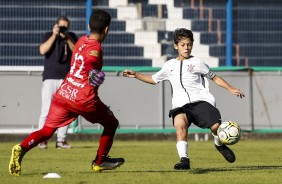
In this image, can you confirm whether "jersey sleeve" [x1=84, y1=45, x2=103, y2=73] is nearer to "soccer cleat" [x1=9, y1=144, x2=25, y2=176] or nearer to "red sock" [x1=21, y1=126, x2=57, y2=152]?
"red sock" [x1=21, y1=126, x2=57, y2=152]

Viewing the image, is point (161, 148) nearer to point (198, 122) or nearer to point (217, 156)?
point (217, 156)

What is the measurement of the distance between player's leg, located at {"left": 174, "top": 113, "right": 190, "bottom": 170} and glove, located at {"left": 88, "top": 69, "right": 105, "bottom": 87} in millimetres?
1512

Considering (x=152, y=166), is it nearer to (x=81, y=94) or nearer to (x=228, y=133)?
(x=228, y=133)

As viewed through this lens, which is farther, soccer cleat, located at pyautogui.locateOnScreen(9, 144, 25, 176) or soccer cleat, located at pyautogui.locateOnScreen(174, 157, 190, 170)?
soccer cleat, located at pyautogui.locateOnScreen(174, 157, 190, 170)

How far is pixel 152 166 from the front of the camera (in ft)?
40.0

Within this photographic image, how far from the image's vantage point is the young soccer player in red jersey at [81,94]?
34.2 feet

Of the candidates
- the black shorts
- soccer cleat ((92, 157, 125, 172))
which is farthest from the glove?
the black shorts

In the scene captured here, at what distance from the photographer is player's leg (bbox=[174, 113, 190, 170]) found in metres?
11.3

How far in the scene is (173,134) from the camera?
20719 millimetres

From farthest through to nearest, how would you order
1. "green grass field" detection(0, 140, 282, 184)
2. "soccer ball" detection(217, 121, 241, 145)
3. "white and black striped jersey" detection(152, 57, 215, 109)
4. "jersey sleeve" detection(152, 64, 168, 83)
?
"jersey sleeve" detection(152, 64, 168, 83) → "white and black striped jersey" detection(152, 57, 215, 109) → "soccer ball" detection(217, 121, 241, 145) → "green grass field" detection(0, 140, 282, 184)

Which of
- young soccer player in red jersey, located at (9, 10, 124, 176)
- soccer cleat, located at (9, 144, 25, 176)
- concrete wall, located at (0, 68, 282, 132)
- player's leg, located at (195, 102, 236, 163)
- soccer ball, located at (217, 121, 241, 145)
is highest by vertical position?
young soccer player in red jersey, located at (9, 10, 124, 176)

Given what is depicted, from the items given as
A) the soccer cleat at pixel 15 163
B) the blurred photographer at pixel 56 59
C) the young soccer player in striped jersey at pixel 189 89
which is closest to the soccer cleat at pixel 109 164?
the young soccer player in striped jersey at pixel 189 89

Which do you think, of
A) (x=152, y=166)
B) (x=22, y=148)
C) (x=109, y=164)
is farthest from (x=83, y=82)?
(x=152, y=166)

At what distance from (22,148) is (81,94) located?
824 millimetres
